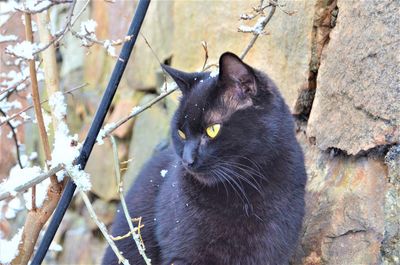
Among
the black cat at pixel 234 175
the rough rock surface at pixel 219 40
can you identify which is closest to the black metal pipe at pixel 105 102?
the black cat at pixel 234 175

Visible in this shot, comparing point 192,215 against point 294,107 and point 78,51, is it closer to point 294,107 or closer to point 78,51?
point 294,107

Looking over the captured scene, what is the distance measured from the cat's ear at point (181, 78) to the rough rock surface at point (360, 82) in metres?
0.47

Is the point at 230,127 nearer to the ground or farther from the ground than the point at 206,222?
farther from the ground

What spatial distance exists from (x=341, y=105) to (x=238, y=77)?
412mm

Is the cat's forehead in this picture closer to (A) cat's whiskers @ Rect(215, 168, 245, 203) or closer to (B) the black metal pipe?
(A) cat's whiskers @ Rect(215, 168, 245, 203)

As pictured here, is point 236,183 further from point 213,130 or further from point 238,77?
point 238,77

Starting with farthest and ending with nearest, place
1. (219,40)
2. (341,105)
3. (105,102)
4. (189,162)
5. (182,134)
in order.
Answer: (219,40) < (341,105) < (182,134) < (189,162) < (105,102)

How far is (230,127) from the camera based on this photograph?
5.20 ft

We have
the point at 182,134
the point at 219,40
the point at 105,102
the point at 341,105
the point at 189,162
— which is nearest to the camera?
the point at 105,102

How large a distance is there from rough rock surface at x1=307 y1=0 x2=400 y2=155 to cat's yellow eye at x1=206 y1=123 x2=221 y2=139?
44 cm

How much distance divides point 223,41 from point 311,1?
575 mm

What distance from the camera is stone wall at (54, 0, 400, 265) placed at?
1.58 m

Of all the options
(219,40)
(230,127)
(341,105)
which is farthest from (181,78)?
(219,40)

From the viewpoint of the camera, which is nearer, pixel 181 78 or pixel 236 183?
pixel 236 183
